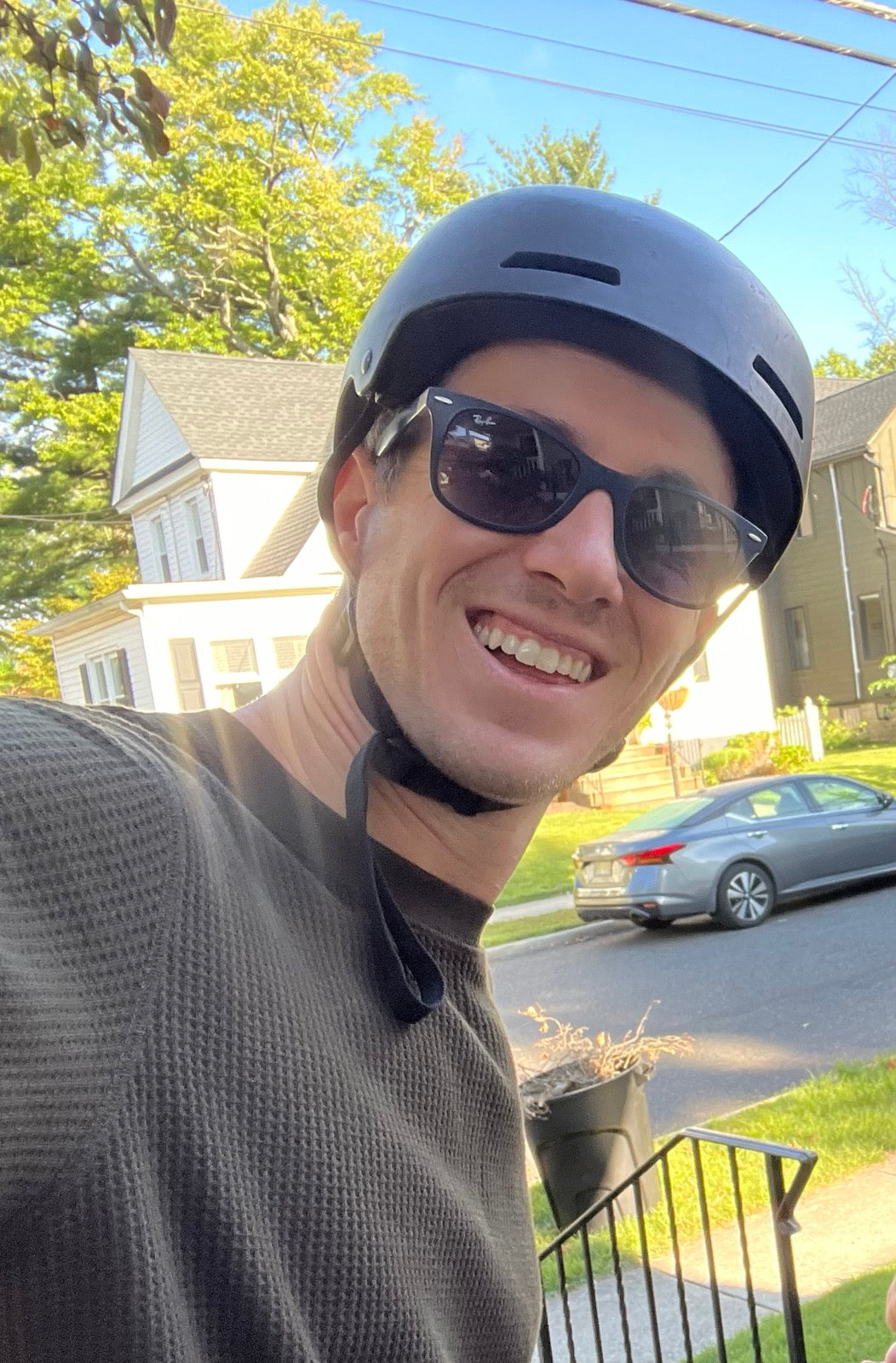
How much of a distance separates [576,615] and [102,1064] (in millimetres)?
819

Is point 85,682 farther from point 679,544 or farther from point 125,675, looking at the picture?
point 679,544

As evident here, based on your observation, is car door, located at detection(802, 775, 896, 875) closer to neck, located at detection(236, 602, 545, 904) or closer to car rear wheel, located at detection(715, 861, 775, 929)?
car rear wheel, located at detection(715, 861, 775, 929)

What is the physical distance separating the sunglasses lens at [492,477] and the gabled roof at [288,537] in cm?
1917

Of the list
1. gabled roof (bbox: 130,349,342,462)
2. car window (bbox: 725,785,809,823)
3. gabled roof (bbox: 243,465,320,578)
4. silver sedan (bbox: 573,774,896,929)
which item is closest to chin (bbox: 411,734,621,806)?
silver sedan (bbox: 573,774,896,929)

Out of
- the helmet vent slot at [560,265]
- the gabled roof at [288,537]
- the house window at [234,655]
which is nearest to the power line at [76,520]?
the gabled roof at [288,537]

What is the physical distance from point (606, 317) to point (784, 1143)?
14.9ft

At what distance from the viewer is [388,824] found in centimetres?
142

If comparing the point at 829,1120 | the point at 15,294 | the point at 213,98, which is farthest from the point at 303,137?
the point at 829,1120

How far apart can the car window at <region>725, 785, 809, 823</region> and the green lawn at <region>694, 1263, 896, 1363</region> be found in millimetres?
7467

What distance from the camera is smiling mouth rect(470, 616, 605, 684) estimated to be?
142cm

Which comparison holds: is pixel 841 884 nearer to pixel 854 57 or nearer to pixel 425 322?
pixel 854 57

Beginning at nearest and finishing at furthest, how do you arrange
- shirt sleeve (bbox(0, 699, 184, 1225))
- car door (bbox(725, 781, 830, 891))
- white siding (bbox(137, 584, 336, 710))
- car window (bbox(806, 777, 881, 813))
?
shirt sleeve (bbox(0, 699, 184, 1225))
car door (bbox(725, 781, 830, 891))
car window (bbox(806, 777, 881, 813))
white siding (bbox(137, 584, 336, 710))

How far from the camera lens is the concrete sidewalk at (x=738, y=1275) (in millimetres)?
3904

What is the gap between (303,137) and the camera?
96.7ft
